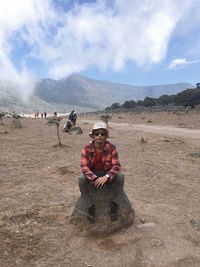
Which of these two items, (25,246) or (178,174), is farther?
(178,174)

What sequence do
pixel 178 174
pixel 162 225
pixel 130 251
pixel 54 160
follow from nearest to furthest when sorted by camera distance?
pixel 130 251
pixel 162 225
pixel 178 174
pixel 54 160

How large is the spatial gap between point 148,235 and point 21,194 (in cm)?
391

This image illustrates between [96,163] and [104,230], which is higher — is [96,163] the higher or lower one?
the higher one

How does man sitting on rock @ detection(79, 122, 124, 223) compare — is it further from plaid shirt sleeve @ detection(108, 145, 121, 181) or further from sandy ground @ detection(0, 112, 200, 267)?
sandy ground @ detection(0, 112, 200, 267)

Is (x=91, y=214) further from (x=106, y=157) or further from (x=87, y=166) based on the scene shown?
(x=106, y=157)

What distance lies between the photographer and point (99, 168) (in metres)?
7.32

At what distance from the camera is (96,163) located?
7.30m

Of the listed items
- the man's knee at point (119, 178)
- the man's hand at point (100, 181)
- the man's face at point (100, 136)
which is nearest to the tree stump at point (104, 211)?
the man's knee at point (119, 178)

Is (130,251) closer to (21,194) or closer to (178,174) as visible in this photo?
(21,194)

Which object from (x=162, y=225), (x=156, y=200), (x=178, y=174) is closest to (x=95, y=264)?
(x=162, y=225)

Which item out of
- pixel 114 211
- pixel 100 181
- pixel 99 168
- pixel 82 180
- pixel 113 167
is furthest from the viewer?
pixel 114 211

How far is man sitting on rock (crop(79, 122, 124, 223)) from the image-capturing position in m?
7.05

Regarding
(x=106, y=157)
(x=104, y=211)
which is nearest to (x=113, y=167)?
(x=106, y=157)

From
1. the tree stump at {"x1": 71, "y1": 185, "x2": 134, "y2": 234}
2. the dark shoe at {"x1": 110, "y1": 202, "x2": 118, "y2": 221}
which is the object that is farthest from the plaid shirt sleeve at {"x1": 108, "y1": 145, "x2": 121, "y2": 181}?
the dark shoe at {"x1": 110, "y1": 202, "x2": 118, "y2": 221}
